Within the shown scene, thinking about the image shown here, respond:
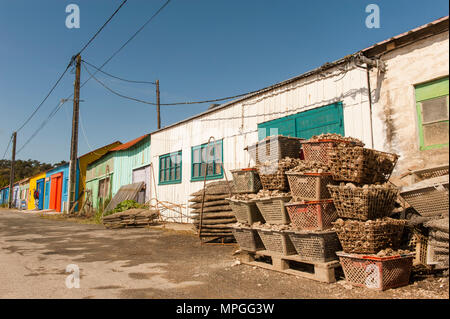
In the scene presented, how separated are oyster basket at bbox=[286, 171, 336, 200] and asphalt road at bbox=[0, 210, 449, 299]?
124 cm

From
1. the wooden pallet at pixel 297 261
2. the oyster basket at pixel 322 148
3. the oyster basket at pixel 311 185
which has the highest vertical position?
the oyster basket at pixel 322 148

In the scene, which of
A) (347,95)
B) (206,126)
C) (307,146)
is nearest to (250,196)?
(307,146)

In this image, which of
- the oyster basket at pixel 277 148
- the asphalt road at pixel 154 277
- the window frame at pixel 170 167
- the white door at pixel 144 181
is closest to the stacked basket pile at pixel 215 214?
the asphalt road at pixel 154 277

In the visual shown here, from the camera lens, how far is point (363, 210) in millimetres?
4543

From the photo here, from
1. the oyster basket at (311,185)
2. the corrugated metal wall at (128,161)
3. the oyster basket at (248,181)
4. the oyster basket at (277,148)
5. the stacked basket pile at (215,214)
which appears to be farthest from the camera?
the corrugated metal wall at (128,161)

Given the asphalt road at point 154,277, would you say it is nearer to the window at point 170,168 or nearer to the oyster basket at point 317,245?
the oyster basket at point 317,245

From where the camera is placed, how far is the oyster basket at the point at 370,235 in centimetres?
439

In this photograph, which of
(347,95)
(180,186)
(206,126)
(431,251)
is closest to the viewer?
(431,251)

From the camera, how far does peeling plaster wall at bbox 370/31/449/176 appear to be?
19.9ft

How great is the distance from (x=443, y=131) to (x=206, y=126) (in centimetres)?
862

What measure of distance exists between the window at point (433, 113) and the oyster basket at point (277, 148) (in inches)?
90.8

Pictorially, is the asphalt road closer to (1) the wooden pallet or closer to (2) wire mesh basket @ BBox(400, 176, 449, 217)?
(1) the wooden pallet

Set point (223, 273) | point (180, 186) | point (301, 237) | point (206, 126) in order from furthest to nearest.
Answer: point (180, 186) < point (206, 126) < point (223, 273) < point (301, 237)
